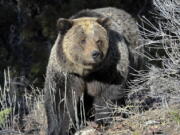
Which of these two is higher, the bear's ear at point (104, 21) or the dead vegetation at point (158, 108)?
the bear's ear at point (104, 21)

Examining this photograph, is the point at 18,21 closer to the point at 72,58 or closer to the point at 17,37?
the point at 17,37

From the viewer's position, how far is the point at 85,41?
660cm

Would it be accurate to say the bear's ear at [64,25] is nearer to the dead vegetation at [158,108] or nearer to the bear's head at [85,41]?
the bear's head at [85,41]

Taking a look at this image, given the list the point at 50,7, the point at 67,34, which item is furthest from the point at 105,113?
the point at 50,7

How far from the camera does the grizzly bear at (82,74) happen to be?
6688mm

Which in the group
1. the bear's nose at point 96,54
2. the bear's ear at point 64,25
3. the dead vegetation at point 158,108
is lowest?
the dead vegetation at point 158,108

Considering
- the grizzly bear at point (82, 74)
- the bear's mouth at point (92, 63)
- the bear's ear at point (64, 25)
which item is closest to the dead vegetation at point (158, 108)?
the grizzly bear at point (82, 74)

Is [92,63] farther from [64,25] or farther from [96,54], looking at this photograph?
[64,25]

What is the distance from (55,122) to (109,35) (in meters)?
1.45

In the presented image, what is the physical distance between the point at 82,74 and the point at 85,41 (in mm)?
491

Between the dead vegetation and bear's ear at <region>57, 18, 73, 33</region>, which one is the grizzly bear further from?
the dead vegetation

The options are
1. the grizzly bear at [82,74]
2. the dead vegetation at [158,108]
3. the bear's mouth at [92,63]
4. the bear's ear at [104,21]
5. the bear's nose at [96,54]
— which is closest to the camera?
the dead vegetation at [158,108]

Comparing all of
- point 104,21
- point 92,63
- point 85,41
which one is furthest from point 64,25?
point 92,63

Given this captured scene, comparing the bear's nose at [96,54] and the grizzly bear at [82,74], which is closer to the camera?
the bear's nose at [96,54]
